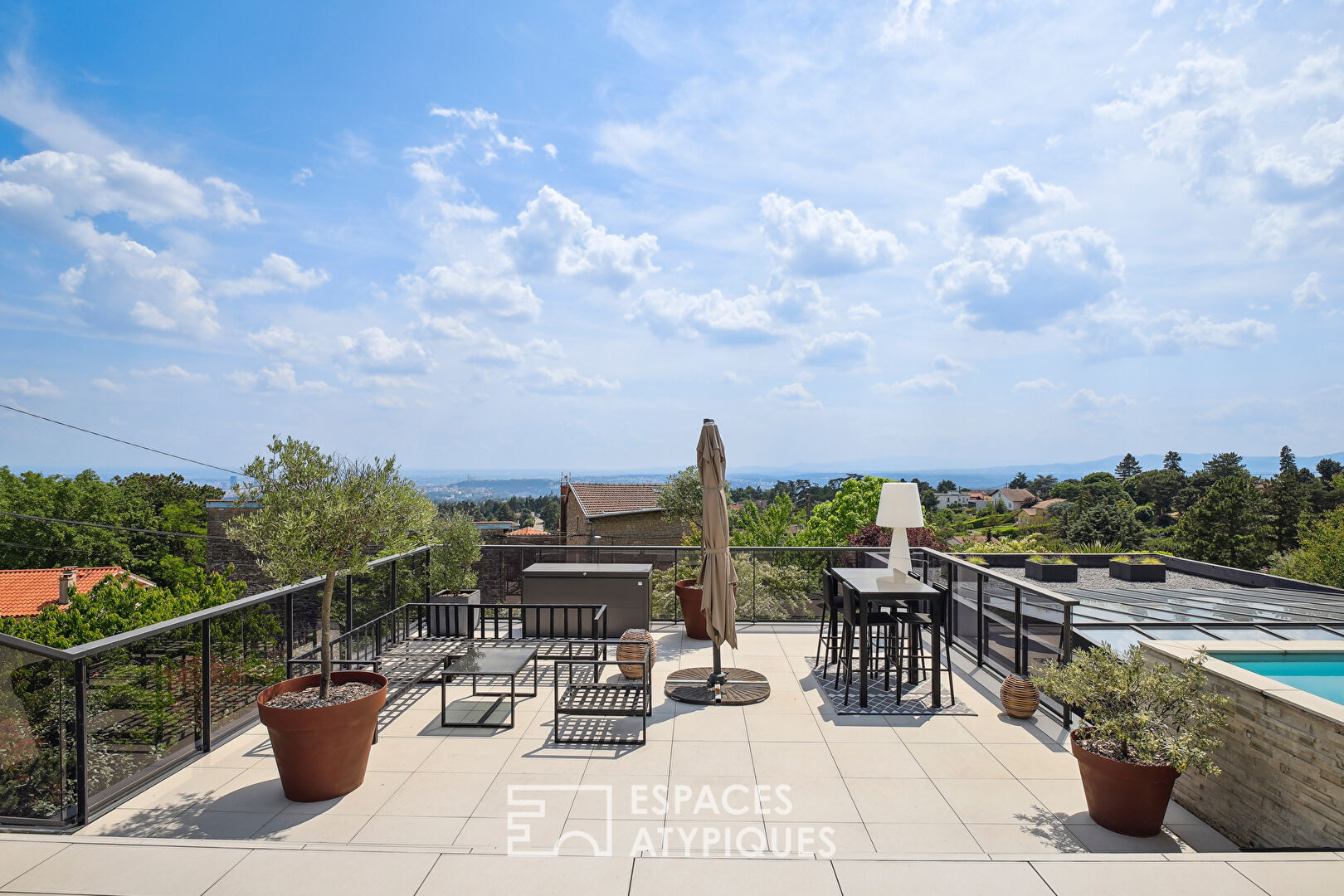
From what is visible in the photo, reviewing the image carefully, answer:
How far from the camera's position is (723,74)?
10.5 meters

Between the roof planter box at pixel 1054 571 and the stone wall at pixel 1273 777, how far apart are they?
691 cm

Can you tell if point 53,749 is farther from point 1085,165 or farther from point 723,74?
point 1085,165

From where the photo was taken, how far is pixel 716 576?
17.9ft

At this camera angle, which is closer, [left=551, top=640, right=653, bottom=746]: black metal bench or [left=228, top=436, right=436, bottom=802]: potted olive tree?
[left=228, top=436, right=436, bottom=802]: potted olive tree

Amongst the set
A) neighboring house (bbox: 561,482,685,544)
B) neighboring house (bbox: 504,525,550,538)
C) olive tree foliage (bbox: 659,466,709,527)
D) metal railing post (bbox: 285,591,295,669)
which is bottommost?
neighboring house (bbox: 504,525,550,538)

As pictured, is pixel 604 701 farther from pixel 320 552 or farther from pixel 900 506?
pixel 900 506

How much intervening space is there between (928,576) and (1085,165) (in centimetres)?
783

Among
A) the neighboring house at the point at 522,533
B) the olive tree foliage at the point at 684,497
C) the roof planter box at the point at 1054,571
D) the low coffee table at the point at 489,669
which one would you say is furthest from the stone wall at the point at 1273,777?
the neighboring house at the point at 522,533

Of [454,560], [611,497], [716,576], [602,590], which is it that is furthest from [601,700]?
[611,497]

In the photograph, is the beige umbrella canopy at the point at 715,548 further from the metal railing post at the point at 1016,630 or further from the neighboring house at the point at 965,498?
the neighboring house at the point at 965,498

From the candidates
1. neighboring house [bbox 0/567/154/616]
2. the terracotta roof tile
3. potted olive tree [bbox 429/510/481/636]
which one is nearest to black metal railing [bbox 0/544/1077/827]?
potted olive tree [bbox 429/510/481/636]

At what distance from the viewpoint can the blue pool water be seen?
3902 millimetres

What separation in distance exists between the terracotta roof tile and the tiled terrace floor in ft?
77.0

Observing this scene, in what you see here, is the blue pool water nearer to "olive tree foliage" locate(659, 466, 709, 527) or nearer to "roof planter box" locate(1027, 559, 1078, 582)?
"roof planter box" locate(1027, 559, 1078, 582)
